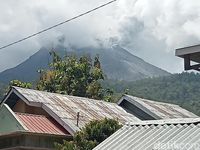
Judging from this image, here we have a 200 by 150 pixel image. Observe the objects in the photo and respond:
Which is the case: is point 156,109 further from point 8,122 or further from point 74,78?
point 74,78

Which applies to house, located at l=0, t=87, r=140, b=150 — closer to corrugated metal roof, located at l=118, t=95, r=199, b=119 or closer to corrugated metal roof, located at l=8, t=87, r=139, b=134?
corrugated metal roof, located at l=8, t=87, r=139, b=134

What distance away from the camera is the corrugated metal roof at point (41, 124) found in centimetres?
1978

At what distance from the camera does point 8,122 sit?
776 inches

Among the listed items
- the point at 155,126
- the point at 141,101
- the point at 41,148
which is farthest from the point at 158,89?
the point at 155,126

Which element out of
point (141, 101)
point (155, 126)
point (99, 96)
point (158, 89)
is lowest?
point (158, 89)

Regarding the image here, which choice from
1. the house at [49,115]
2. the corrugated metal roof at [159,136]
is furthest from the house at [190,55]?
the house at [49,115]

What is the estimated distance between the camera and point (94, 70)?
4075cm

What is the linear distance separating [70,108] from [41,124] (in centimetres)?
204

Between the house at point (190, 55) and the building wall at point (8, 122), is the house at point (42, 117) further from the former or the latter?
the house at point (190, 55)

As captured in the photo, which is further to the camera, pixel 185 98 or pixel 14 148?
pixel 185 98

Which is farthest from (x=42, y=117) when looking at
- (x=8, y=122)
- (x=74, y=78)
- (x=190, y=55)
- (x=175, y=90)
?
(x=175, y=90)

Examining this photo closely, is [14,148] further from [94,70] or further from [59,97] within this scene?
[94,70]

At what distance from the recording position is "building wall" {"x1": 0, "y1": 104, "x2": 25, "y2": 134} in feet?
63.0

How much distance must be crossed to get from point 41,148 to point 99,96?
62.7ft
